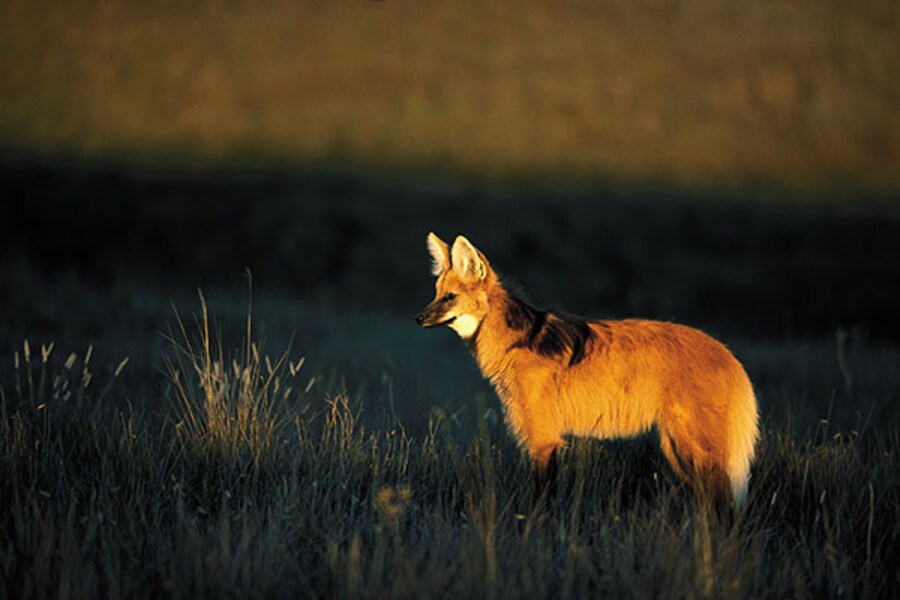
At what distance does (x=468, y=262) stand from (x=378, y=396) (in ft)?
8.79

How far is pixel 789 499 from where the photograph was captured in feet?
14.9

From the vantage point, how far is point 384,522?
3.67m

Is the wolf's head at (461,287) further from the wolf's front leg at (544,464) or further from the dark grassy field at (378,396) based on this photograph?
the wolf's front leg at (544,464)

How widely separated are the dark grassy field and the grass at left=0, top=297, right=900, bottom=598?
25 mm

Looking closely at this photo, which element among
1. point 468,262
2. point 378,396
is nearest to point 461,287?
point 468,262

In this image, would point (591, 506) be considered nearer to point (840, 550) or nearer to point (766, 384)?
point (840, 550)

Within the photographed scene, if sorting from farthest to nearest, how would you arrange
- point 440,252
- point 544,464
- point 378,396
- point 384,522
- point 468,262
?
point 378,396
point 440,252
point 468,262
point 544,464
point 384,522

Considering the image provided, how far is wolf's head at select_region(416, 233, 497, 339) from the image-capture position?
4625 millimetres

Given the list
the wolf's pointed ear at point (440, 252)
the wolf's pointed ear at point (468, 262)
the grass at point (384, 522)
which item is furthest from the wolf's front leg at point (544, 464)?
the wolf's pointed ear at point (440, 252)

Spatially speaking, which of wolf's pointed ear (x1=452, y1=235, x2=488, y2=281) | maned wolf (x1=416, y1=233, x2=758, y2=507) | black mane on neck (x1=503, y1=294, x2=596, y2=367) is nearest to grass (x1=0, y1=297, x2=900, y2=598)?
maned wolf (x1=416, y1=233, x2=758, y2=507)

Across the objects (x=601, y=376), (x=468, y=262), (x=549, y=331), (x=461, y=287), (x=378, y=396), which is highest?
(x=468, y=262)

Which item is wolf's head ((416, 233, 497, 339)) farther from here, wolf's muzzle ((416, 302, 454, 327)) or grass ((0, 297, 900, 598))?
grass ((0, 297, 900, 598))

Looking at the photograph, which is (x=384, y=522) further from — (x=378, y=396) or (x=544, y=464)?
(x=378, y=396)

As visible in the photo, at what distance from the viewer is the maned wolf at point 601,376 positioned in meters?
4.19
